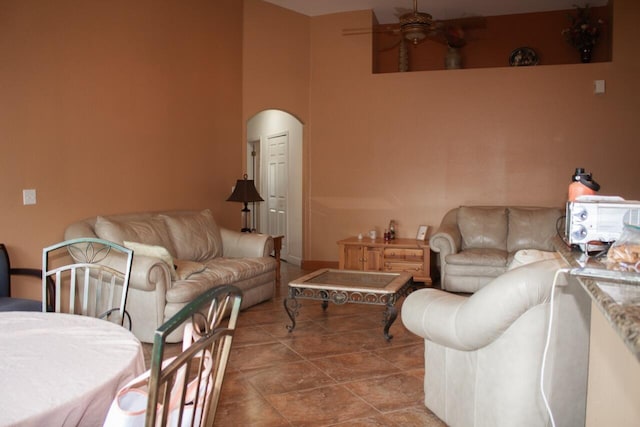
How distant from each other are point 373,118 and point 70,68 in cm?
374

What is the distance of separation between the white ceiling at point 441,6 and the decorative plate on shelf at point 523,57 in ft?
1.66

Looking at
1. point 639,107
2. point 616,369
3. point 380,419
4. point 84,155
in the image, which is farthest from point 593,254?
point 639,107

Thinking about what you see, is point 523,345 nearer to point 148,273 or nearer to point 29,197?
point 148,273

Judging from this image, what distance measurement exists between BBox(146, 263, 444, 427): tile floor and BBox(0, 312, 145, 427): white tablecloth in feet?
3.65

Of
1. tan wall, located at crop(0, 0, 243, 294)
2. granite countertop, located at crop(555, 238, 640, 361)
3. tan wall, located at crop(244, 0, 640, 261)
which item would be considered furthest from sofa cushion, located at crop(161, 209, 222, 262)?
granite countertop, located at crop(555, 238, 640, 361)

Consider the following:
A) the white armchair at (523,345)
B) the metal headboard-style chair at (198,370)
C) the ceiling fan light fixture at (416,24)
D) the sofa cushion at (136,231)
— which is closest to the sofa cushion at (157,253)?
the sofa cushion at (136,231)

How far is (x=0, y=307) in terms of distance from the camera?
127 inches

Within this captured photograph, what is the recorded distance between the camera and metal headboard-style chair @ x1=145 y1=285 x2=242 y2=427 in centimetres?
114

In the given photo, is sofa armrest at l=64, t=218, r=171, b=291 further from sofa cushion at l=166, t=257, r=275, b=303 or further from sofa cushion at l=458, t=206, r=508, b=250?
sofa cushion at l=458, t=206, r=508, b=250

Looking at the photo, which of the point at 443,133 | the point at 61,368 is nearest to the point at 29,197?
the point at 61,368

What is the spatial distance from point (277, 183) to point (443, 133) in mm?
2635

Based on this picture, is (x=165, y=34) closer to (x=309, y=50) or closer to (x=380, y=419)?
(x=309, y=50)

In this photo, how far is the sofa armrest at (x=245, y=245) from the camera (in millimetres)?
5328

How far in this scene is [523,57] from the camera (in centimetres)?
683
